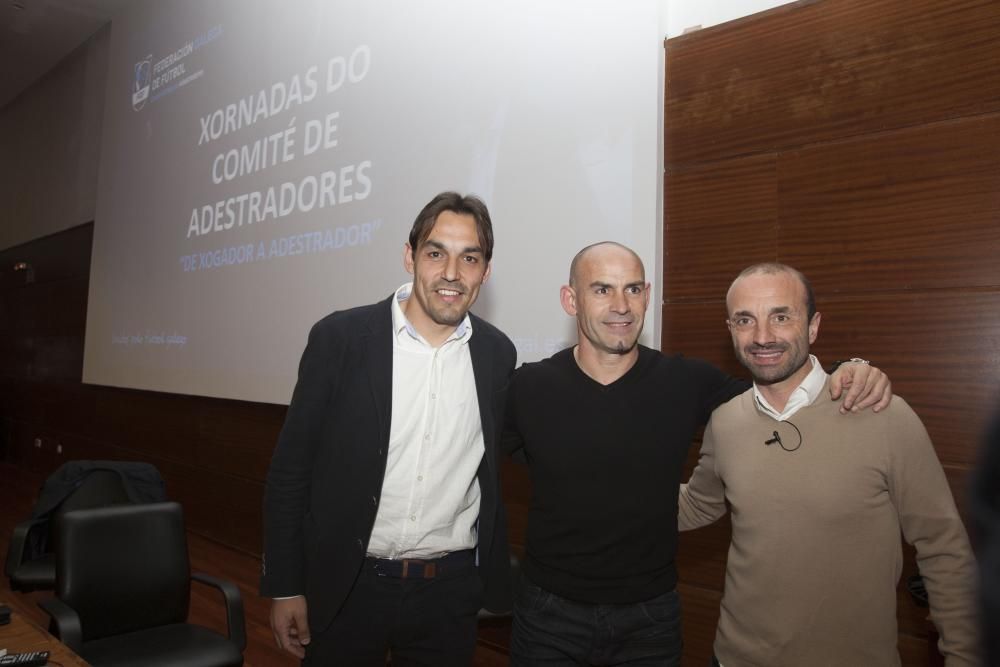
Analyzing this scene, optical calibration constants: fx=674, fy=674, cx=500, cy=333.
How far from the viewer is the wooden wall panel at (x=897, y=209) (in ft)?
7.32

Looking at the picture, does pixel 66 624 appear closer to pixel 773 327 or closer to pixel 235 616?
pixel 235 616

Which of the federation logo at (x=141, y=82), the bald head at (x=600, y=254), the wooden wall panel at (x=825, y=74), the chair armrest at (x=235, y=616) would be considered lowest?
the chair armrest at (x=235, y=616)

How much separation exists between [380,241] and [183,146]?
9.12 feet

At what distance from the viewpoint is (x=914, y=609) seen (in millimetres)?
2334

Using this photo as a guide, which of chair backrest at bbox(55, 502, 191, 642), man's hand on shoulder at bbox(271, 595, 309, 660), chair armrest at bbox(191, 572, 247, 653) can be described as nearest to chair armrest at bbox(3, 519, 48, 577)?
chair backrest at bbox(55, 502, 191, 642)

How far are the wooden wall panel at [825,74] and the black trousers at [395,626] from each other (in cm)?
204

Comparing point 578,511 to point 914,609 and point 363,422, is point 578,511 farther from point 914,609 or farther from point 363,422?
point 914,609

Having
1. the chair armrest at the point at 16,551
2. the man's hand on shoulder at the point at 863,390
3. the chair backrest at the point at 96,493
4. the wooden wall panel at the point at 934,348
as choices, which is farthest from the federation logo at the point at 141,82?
the man's hand on shoulder at the point at 863,390

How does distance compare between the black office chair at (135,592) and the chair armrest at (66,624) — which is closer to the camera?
the chair armrest at (66,624)

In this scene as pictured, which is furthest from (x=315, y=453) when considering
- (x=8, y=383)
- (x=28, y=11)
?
(x=8, y=383)

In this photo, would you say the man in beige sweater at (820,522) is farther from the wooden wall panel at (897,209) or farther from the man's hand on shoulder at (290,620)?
the man's hand on shoulder at (290,620)

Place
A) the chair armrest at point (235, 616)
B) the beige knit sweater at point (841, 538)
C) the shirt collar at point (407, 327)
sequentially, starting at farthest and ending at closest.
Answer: the chair armrest at point (235, 616) → the shirt collar at point (407, 327) → the beige knit sweater at point (841, 538)

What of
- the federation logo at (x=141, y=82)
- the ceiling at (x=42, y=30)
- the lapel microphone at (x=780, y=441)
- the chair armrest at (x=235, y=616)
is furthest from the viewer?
the ceiling at (x=42, y=30)

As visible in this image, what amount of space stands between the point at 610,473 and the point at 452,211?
88 cm
